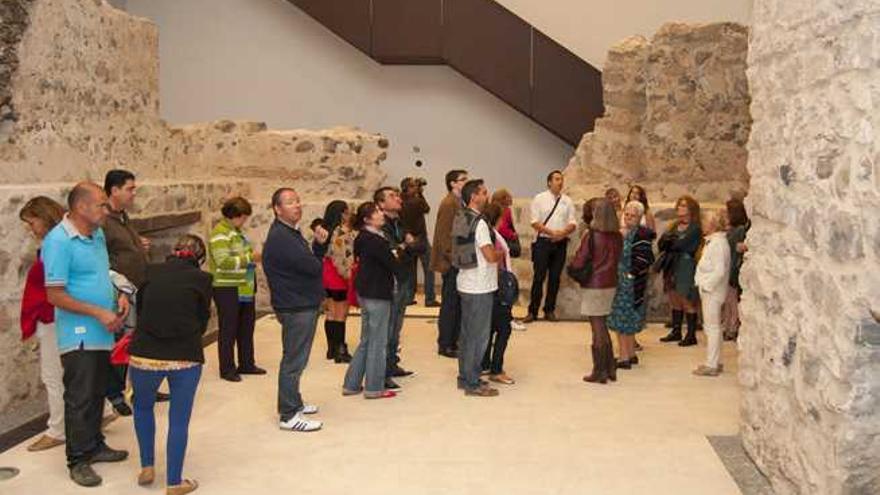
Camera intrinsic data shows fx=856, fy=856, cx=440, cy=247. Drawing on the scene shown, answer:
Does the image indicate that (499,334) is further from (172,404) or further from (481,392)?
(172,404)

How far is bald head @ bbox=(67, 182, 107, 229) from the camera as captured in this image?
14.5ft

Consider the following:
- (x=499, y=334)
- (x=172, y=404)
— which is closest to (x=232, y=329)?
(x=499, y=334)

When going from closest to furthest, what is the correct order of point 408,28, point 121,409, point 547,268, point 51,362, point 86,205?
point 86,205
point 51,362
point 121,409
point 547,268
point 408,28

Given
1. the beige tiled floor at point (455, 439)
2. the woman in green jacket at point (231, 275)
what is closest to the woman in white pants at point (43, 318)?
the beige tiled floor at point (455, 439)

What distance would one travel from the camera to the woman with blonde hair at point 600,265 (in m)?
6.48

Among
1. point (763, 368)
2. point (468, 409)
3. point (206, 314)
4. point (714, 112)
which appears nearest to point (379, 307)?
point (468, 409)

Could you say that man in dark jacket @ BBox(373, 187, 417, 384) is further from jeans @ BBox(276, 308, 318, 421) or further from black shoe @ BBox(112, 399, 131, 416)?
black shoe @ BBox(112, 399, 131, 416)

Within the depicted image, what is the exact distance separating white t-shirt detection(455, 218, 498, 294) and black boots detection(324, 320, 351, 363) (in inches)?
62.7

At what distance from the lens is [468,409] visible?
593 centimetres

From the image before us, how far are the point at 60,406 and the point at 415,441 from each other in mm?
2094

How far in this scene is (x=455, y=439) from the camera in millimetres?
5277

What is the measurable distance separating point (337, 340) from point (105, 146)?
2.83 m

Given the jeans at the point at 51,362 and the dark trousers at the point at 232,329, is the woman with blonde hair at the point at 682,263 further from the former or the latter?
the jeans at the point at 51,362

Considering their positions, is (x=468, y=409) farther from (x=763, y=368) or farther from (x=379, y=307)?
(x=763, y=368)
